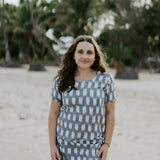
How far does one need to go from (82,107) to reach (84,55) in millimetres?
322

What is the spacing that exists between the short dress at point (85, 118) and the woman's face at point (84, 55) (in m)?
0.10

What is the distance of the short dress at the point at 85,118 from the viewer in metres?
1.71

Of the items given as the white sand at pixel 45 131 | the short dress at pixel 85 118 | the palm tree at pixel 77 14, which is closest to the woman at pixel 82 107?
the short dress at pixel 85 118

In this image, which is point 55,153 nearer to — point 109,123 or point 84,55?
point 109,123

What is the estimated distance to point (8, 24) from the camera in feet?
105

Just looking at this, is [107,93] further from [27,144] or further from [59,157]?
[27,144]

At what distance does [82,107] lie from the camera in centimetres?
172

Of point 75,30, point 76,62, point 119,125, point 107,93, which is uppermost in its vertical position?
point 75,30

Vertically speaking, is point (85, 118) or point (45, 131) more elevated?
point (85, 118)

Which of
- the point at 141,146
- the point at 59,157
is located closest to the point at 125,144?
the point at 141,146

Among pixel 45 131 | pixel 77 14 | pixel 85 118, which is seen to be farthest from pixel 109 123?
pixel 77 14

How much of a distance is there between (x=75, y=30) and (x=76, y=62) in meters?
24.5

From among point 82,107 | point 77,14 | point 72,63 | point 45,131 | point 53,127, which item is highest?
point 77,14

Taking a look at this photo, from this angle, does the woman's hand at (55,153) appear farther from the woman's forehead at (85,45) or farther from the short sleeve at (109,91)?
the woman's forehead at (85,45)
